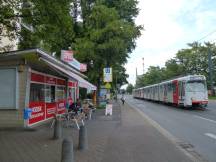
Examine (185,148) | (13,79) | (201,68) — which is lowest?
(185,148)

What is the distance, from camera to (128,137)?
12.8 meters

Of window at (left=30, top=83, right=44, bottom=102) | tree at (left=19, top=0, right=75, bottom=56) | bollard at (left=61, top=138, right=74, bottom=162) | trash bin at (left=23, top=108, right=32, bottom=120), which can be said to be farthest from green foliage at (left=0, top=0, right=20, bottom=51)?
bollard at (left=61, top=138, right=74, bottom=162)

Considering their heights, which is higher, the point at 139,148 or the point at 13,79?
the point at 13,79

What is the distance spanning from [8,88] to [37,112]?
2090 mm

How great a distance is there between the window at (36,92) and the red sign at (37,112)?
0.77 ft

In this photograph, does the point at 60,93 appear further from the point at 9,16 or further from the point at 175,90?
the point at 175,90

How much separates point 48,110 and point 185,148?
10149 mm

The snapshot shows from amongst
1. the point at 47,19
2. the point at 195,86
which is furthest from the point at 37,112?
the point at 195,86

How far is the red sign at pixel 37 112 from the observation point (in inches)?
620

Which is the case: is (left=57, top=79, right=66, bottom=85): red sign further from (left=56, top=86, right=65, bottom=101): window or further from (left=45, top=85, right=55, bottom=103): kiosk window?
(left=45, top=85, right=55, bottom=103): kiosk window

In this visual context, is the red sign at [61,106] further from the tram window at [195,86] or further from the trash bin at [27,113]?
the tram window at [195,86]

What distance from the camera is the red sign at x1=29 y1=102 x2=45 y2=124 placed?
51.7ft

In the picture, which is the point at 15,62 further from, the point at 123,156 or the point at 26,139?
the point at 123,156

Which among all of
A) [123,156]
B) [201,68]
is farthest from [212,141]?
[201,68]
